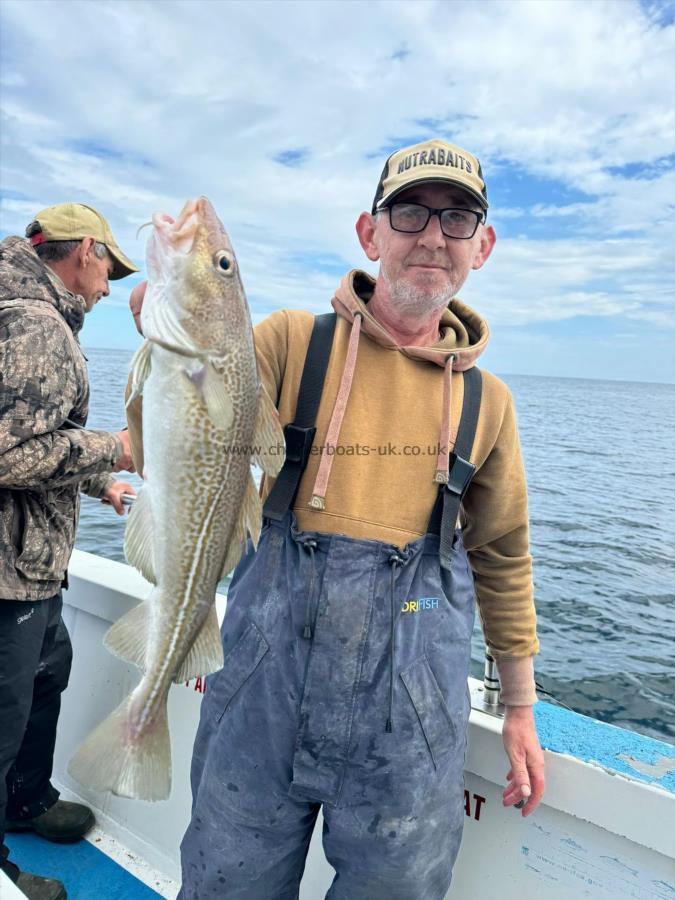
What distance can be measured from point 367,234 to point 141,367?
3.98ft

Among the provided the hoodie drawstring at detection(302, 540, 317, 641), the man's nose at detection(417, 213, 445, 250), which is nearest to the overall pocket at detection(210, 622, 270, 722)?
the hoodie drawstring at detection(302, 540, 317, 641)

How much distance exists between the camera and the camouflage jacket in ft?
8.73

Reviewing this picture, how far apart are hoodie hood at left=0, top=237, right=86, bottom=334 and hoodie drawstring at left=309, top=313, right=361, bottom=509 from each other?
4.93ft

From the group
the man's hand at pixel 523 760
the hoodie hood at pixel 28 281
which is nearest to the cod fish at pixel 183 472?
the man's hand at pixel 523 760

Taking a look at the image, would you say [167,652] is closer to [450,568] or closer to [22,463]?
[450,568]

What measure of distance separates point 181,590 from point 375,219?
1.55 metres

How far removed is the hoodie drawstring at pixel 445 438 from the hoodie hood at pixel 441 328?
0.26ft

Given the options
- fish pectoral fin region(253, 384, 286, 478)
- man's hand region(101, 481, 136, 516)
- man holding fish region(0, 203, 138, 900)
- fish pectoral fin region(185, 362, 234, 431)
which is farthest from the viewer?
man's hand region(101, 481, 136, 516)

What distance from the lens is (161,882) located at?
352 centimetres

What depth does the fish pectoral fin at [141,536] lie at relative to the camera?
186cm

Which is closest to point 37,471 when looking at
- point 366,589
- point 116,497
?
point 116,497

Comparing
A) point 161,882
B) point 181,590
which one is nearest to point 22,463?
point 181,590

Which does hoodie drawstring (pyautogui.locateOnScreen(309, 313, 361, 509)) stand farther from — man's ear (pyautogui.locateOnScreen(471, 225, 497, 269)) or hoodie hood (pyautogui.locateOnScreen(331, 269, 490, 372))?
man's ear (pyautogui.locateOnScreen(471, 225, 497, 269))

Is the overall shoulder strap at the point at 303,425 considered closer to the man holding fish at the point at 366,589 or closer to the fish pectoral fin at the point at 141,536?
the man holding fish at the point at 366,589
